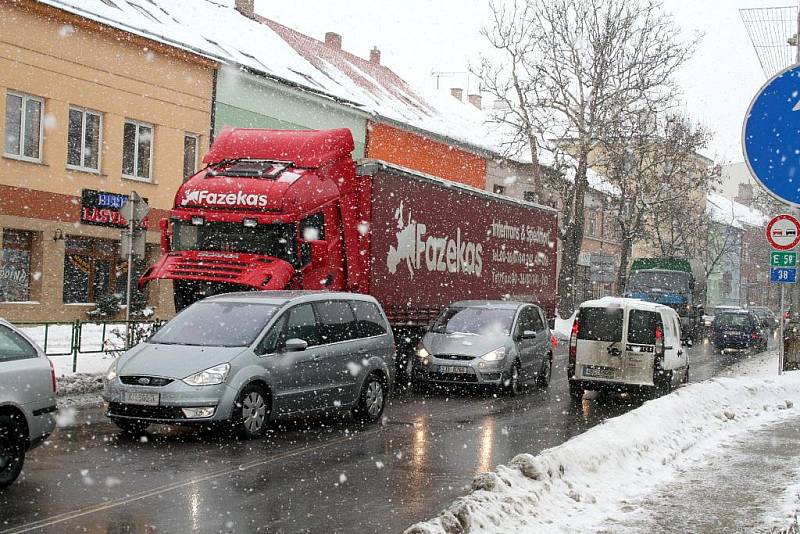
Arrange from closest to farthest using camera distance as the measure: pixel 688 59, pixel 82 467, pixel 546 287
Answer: pixel 82 467 → pixel 546 287 → pixel 688 59

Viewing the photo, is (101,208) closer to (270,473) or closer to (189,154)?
(189,154)

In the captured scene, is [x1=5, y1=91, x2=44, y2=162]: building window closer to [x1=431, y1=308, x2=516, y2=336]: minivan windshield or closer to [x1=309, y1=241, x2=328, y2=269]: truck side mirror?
[x1=309, y1=241, x2=328, y2=269]: truck side mirror

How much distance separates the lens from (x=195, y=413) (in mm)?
10375

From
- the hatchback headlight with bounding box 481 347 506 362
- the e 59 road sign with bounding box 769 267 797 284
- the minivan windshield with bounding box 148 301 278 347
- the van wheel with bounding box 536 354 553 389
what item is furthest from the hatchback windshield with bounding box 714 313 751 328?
the minivan windshield with bounding box 148 301 278 347

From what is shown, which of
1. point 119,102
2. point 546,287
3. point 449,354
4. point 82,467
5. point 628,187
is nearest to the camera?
point 82,467

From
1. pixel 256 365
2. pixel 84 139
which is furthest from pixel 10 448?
pixel 84 139

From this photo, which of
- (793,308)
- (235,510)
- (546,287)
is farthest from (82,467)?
(546,287)

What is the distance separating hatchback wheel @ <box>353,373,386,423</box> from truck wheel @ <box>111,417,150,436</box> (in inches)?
110

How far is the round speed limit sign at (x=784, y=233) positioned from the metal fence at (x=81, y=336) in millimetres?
9715

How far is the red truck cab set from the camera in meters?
15.0

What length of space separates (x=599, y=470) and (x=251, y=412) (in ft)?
13.0

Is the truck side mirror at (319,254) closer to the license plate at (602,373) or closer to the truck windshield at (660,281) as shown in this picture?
the license plate at (602,373)

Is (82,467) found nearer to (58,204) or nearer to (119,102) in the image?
(58,204)

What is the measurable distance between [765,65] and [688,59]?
29.5m
